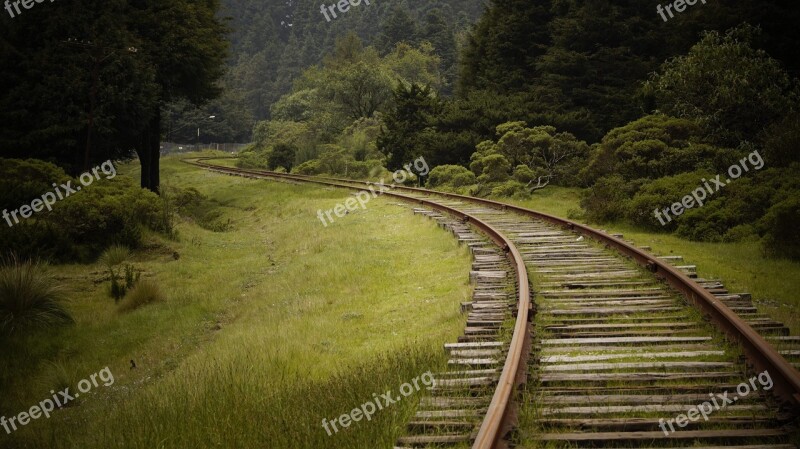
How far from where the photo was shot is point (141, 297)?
11172 millimetres

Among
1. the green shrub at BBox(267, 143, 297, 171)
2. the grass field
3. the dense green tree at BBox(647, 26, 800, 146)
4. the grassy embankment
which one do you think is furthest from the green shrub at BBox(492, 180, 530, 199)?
the green shrub at BBox(267, 143, 297, 171)

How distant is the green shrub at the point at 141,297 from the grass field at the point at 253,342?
212 millimetres

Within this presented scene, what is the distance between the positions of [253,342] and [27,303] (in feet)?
17.8

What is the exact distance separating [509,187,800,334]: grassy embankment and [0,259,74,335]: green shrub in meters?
11.0

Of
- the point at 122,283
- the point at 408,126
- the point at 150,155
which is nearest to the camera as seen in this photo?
the point at 122,283

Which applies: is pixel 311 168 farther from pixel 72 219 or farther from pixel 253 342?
pixel 253 342

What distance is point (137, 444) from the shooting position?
4461 mm

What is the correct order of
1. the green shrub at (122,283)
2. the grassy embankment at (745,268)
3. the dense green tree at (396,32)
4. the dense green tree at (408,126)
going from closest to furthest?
the grassy embankment at (745,268)
the green shrub at (122,283)
the dense green tree at (408,126)
the dense green tree at (396,32)

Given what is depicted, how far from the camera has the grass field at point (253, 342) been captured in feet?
15.1

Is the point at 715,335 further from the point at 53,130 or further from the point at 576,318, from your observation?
the point at 53,130

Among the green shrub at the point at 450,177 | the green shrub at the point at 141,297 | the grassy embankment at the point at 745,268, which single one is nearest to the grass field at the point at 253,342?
the green shrub at the point at 141,297

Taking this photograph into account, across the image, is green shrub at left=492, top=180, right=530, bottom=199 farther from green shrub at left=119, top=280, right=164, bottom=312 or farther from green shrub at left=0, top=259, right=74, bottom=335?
green shrub at left=0, top=259, right=74, bottom=335

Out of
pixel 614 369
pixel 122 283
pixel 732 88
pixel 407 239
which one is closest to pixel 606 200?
pixel 732 88

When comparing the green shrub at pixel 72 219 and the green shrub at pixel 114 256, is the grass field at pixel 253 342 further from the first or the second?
the green shrub at pixel 72 219
